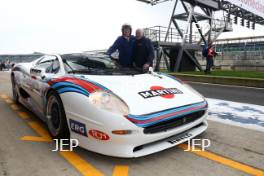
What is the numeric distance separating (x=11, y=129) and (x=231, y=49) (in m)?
24.0

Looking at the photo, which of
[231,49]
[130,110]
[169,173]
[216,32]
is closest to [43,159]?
[130,110]

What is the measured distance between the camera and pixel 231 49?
24.0m

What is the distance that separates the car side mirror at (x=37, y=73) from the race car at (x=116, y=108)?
3.2 inches

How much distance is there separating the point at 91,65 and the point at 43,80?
72cm

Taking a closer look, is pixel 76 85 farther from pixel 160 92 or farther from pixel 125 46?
pixel 125 46

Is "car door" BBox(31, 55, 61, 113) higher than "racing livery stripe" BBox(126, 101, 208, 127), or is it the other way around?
"car door" BBox(31, 55, 61, 113)

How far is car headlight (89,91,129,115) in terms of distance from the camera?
93.0 inches

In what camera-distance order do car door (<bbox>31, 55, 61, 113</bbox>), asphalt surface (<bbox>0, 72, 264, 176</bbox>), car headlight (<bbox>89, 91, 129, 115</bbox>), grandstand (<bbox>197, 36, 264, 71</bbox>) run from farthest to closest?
1. grandstand (<bbox>197, 36, 264, 71</bbox>)
2. car door (<bbox>31, 55, 61, 113</bbox>)
3. car headlight (<bbox>89, 91, 129, 115</bbox>)
4. asphalt surface (<bbox>0, 72, 264, 176</bbox>)

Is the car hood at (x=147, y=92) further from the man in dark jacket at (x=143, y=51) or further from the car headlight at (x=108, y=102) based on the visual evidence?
the man in dark jacket at (x=143, y=51)

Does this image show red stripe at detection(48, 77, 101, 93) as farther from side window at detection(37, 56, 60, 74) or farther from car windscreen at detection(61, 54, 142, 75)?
side window at detection(37, 56, 60, 74)

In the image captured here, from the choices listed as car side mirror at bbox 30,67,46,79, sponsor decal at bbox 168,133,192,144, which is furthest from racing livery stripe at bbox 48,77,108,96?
sponsor decal at bbox 168,133,192,144

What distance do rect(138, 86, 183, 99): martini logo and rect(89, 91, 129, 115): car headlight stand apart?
0.32 m

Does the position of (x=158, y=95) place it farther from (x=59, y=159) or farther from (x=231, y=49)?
(x=231, y=49)

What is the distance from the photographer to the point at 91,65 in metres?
3.41
